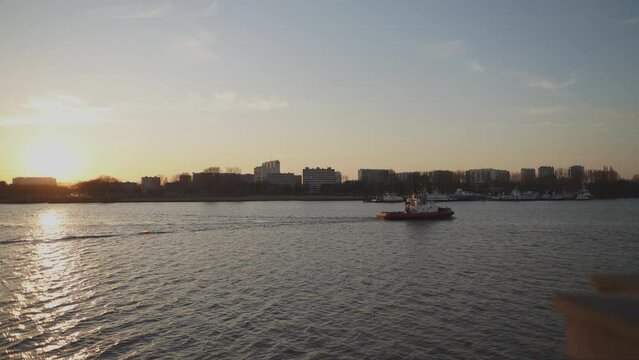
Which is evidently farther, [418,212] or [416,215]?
[418,212]

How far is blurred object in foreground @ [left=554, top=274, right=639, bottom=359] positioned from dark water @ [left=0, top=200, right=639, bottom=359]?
487cm

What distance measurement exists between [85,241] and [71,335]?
48.5 metres

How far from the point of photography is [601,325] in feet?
9.75

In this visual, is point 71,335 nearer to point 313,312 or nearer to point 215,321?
point 215,321

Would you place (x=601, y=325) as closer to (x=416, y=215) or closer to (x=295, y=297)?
(x=295, y=297)

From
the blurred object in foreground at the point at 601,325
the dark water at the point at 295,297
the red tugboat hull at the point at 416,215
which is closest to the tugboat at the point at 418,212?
the red tugboat hull at the point at 416,215

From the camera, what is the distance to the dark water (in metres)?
20.6

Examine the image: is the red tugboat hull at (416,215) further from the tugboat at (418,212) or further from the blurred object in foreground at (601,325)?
the blurred object in foreground at (601,325)

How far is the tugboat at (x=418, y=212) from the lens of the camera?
97.2 m

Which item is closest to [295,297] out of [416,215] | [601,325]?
[601,325]

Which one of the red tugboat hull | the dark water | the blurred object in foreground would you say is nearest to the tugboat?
the red tugboat hull

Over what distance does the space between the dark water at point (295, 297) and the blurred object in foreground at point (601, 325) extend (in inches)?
192

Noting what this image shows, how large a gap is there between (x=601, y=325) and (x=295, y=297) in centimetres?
2783

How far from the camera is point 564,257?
151 feet
